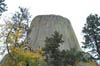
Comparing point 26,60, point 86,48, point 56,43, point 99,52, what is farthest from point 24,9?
point 99,52

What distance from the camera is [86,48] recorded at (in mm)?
18562

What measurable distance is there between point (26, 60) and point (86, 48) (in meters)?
9.33

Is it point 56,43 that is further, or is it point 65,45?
point 65,45

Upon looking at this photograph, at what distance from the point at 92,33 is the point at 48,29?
1753 centimetres

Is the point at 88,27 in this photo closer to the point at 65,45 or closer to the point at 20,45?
the point at 20,45

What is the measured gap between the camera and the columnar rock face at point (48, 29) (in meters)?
32.8

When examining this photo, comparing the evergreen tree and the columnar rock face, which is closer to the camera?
the evergreen tree

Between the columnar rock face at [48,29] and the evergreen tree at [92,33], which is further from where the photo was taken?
the columnar rock face at [48,29]

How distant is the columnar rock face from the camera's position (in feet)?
108

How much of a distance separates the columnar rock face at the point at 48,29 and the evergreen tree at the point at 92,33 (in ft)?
42.9

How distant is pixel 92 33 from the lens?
18.2 m

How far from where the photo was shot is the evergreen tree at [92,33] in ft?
58.0

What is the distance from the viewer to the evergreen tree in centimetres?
1767

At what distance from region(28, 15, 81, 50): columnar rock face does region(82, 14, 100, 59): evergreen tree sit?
515 inches
